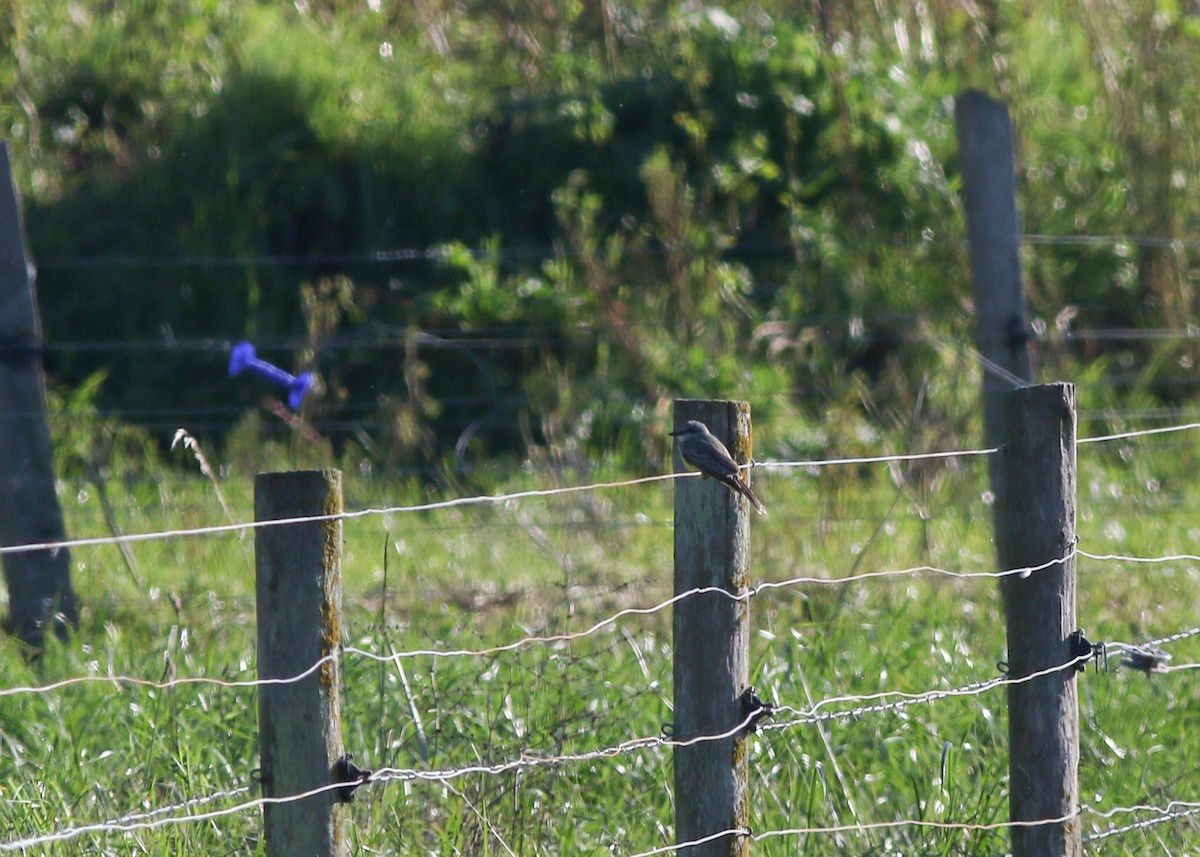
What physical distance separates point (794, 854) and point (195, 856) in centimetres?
136

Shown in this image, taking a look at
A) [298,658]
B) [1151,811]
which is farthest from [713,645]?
[1151,811]

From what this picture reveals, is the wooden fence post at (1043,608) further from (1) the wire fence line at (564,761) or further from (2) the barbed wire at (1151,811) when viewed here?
(2) the barbed wire at (1151,811)

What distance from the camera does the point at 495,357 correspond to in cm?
773

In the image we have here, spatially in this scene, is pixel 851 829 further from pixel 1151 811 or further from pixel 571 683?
pixel 571 683

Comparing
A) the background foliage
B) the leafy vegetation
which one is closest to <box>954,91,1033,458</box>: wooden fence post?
the leafy vegetation

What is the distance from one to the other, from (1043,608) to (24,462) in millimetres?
3235

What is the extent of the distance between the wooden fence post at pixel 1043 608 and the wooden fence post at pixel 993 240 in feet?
5.48

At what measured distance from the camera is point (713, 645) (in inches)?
111

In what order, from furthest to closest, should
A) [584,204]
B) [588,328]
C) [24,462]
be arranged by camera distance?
[584,204], [588,328], [24,462]

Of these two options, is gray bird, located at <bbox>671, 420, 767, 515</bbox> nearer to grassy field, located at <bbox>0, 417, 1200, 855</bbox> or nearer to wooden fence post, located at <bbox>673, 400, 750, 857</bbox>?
wooden fence post, located at <bbox>673, 400, 750, 857</bbox>

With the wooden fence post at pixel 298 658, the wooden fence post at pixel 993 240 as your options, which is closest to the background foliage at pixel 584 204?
the wooden fence post at pixel 993 240

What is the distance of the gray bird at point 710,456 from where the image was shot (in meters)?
2.79

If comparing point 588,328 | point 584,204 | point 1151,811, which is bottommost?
point 1151,811

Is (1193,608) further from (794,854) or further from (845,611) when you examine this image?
(794,854)
